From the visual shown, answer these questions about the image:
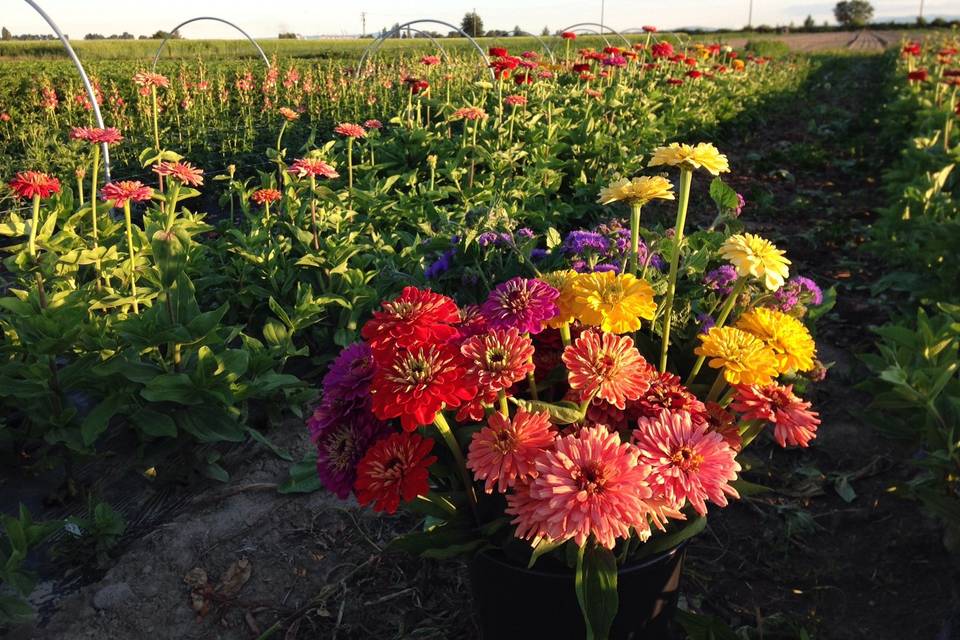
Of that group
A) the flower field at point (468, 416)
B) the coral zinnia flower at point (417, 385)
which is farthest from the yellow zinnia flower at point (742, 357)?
the coral zinnia flower at point (417, 385)

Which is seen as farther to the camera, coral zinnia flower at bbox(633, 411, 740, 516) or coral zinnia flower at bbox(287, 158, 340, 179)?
coral zinnia flower at bbox(287, 158, 340, 179)

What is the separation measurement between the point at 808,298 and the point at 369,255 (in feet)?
6.67

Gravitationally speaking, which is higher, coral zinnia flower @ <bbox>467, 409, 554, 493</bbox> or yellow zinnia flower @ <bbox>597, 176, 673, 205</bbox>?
yellow zinnia flower @ <bbox>597, 176, 673, 205</bbox>

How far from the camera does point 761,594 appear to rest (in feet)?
6.61

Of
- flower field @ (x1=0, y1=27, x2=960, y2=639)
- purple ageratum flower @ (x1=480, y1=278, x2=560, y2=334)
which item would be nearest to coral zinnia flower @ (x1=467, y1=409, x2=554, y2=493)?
flower field @ (x1=0, y1=27, x2=960, y2=639)

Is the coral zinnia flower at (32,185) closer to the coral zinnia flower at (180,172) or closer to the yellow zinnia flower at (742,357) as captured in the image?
the coral zinnia flower at (180,172)

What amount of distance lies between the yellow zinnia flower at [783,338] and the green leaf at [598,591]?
1.56 feet

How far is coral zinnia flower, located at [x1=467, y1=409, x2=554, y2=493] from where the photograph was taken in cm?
119

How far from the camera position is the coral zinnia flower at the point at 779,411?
1.32m

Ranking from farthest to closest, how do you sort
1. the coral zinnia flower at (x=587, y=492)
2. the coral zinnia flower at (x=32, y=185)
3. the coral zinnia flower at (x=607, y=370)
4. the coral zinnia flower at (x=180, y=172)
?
the coral zinnia flower at (x=180, y=172)
the coral zinnia flower at (x=32, y=185)
the coral zinnia flower at (x=607, y=370)
the coral zinnia flower at (x=587, y=492)

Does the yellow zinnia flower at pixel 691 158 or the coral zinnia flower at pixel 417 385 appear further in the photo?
the yellow zinnia flower at pixel 691 158

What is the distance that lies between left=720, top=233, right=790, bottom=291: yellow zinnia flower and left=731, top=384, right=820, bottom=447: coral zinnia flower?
209mm

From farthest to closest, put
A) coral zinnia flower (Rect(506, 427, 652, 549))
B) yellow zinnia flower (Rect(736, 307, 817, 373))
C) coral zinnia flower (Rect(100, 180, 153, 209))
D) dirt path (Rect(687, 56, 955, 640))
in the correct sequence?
1. coral zinnia flower (Rect(100, 180, 153, 209))
2. dirt path (Rect(687, 56, 955, 640))
3. yellow zinnia flower (Rect(736, 307, 817, 373))
4. coral zinnia flower (Rect(506, 427, 652, 549))

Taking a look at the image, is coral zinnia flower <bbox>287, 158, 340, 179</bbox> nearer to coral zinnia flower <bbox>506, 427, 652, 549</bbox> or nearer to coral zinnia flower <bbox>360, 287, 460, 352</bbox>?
coral zinnia flower <bbox>360, 287, 460, 352</bbox>
